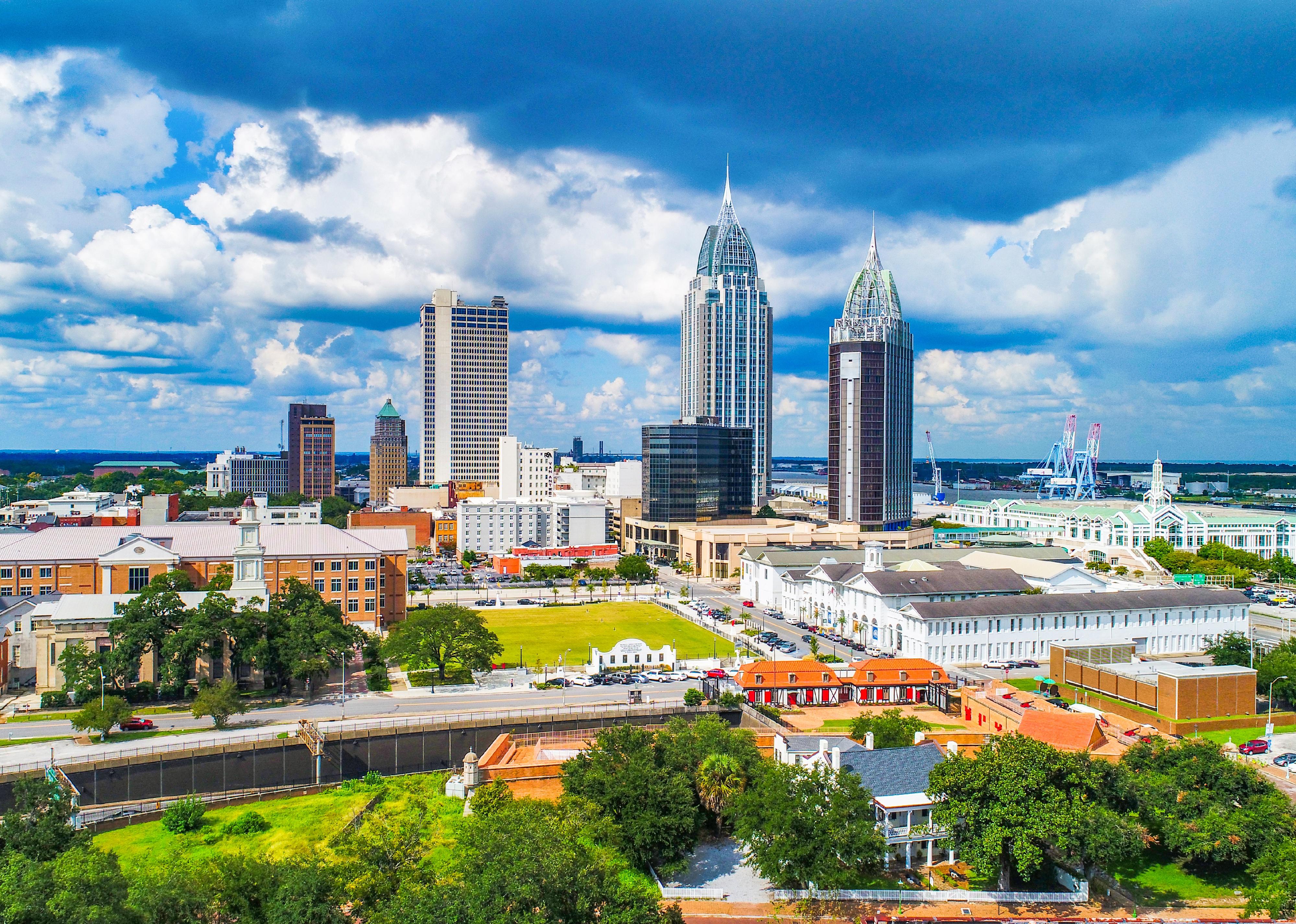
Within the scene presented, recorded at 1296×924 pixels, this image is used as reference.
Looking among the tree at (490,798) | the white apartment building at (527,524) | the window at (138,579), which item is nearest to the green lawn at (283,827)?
the tree at (490,798)

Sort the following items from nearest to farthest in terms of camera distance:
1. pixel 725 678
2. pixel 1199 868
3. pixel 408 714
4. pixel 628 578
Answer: pixel 1199 868 → pixel 408 714 → pixel 725 678 → pixel 628 578

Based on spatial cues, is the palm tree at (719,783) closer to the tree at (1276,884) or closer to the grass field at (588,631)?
the tree at (1276,884)

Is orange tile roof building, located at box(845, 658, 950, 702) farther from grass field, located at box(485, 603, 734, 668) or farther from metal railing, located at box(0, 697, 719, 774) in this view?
grass field, located at box(485, 603, 734, 668)

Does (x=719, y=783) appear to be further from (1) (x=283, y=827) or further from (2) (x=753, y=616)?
(2) (x=753, y=616)

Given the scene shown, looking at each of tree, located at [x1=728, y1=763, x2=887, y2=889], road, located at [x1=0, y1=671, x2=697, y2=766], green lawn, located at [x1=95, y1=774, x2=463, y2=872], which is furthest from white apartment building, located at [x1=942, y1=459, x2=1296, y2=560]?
green lawn, located at [x1=95, y1=774, x2=463, y2=872]

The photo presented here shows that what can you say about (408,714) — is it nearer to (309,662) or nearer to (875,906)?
(309,662)

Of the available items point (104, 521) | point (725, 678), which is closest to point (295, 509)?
point (104, 521)
